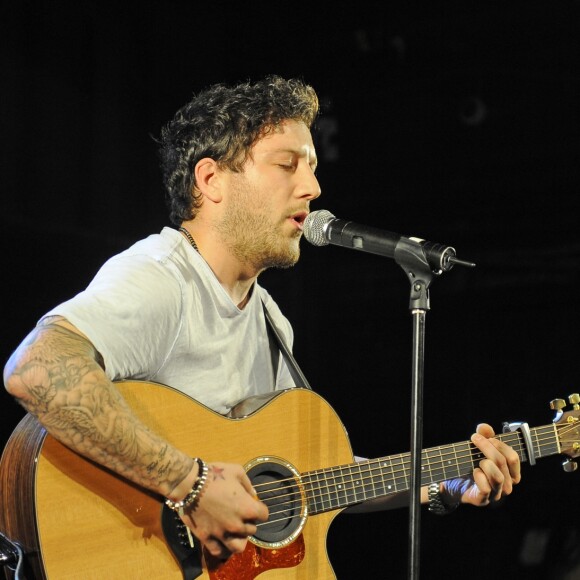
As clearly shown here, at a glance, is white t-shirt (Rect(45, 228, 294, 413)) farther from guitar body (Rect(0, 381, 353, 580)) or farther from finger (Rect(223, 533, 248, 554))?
finger (Rect(223, 533, 248, 554))

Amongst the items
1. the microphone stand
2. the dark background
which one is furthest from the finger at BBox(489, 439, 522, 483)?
the dark background

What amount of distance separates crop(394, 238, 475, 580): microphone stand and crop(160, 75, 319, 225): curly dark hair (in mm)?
988

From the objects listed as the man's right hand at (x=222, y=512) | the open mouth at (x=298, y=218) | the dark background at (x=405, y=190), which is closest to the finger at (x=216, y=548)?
the man's right hand at (x=222, y=512)

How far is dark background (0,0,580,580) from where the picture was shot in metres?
3.39

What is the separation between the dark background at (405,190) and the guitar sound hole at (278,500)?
4.28 feet

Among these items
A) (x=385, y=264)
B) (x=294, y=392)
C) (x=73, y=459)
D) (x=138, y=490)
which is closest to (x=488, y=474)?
→ (x=294, y=392)

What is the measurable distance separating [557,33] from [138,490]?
2836 mm

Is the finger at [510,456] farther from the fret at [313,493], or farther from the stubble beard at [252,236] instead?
the stubble beard at [252,236]

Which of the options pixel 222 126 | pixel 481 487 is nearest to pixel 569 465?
pixel 481 487

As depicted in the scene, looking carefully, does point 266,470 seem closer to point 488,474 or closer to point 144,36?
point 488,474

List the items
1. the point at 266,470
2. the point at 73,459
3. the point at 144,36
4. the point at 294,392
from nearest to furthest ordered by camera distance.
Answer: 1. the point at 73,459
2. the point at 266,470
3. the point at 294,392
4. the point at 144,36

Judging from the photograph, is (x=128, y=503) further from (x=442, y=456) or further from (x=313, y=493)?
(x=442, y=456)

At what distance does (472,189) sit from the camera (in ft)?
12.5

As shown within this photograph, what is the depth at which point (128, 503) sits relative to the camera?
1983 mm
